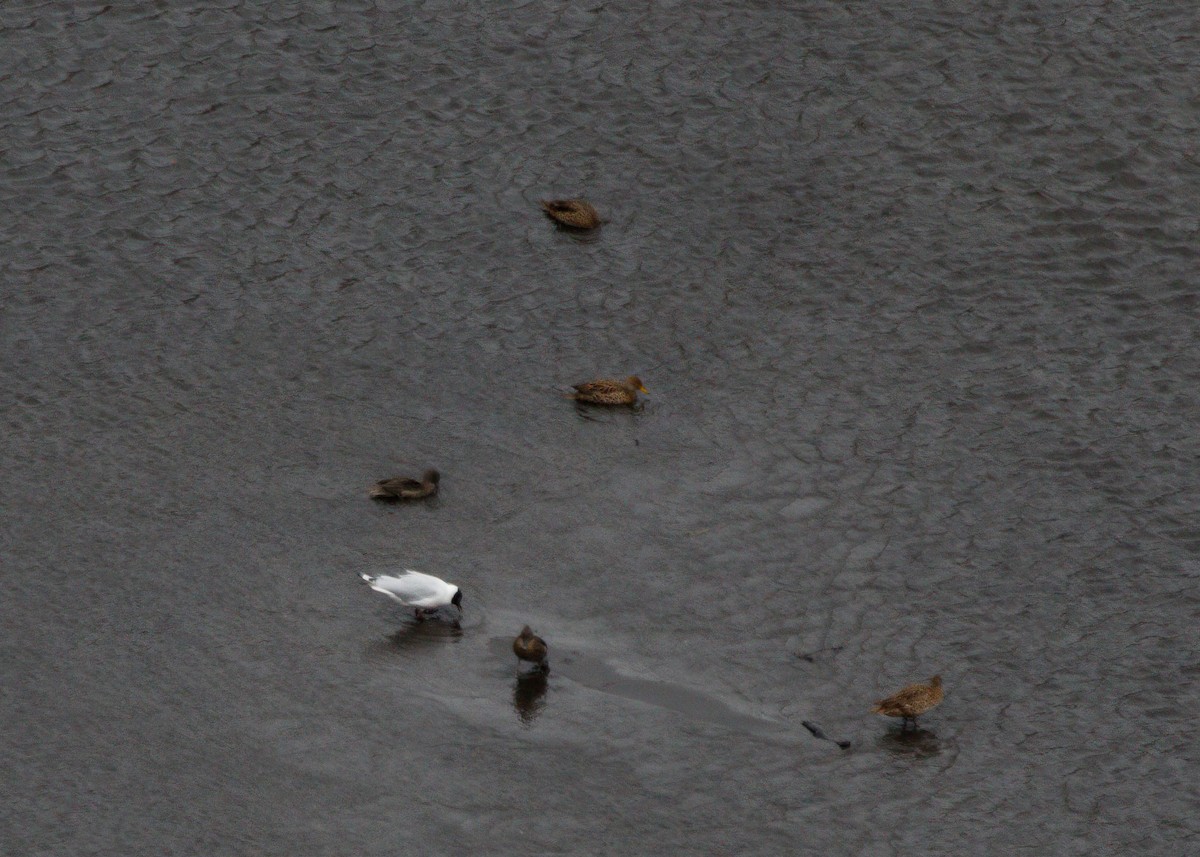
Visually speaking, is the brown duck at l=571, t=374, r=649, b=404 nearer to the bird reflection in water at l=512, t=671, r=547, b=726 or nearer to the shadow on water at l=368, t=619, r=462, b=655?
the shadow on water at l=368, t=619, r=462, b=655

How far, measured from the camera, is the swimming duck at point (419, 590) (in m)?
18.2

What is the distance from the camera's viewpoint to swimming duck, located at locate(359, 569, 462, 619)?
18.2 m

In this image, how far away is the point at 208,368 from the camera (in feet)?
74.3

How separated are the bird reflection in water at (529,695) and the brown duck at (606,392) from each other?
5188 millimetres

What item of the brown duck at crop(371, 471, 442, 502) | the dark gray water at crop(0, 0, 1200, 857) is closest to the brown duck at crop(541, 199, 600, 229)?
the dark gray water at crop(0, 0, 1200, 857)

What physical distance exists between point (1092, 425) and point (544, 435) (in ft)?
23.8

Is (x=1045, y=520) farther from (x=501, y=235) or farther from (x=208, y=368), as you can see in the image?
(x=208, y=368)

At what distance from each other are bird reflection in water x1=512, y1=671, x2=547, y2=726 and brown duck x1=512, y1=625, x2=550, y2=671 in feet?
0.63

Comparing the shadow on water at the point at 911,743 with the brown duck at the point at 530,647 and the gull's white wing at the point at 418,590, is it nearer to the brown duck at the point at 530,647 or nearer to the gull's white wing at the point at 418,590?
the brown duck at the point at 530,647

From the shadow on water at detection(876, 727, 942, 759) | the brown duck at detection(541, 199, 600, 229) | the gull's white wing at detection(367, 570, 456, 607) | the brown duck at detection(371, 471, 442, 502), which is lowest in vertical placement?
the shadow on water at detection(876, 727, 942, 759)

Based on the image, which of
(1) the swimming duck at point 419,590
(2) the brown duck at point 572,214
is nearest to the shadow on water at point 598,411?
(2) the brown duck at point 572,214

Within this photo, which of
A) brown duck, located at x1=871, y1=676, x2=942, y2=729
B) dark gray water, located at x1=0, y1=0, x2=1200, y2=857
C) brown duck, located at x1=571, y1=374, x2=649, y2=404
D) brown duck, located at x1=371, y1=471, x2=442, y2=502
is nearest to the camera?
dark gray water, located at x1=0, y1=0, x2=1200, y2=857

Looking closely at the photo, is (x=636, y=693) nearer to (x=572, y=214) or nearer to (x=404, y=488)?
(x=404, y=488)

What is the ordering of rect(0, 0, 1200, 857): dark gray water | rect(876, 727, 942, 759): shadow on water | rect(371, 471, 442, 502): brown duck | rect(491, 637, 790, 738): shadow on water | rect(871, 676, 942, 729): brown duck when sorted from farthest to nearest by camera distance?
rect(371, 471, 442, 502): brown duck
rect(491, 637, 790, 738): shadow on water
rect(876, 727, 942, 759): shadow on water
rect(871, 676, 942, 729): brown duck
rect(0, 0, 1200, 857): dark gray water
